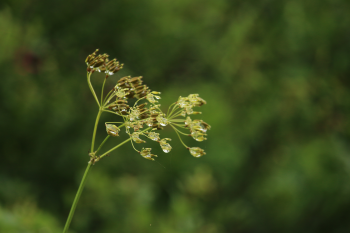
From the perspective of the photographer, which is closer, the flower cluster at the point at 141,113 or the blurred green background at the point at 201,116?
the flower cluster at the point at 141,113

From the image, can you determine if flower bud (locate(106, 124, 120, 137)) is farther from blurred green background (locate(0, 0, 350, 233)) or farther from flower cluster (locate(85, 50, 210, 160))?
blurred green background (locate(0, 0, 350, 233))

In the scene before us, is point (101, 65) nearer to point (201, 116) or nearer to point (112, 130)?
point (112, 130)

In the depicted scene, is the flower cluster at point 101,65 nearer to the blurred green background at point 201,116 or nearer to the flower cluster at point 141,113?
the flower cluster at point 141,113

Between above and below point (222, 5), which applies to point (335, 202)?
below

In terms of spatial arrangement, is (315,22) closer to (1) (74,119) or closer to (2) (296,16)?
(2) (296,16)

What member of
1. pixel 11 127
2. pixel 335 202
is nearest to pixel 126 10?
pixel 11 127

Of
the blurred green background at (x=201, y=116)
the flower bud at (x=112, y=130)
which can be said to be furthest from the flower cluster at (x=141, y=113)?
the blurred green background at (x=201, y=116)

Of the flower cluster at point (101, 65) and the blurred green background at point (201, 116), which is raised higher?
the blurred green background at point (201, 116)

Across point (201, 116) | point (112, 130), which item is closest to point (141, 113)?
point (112, 130)
